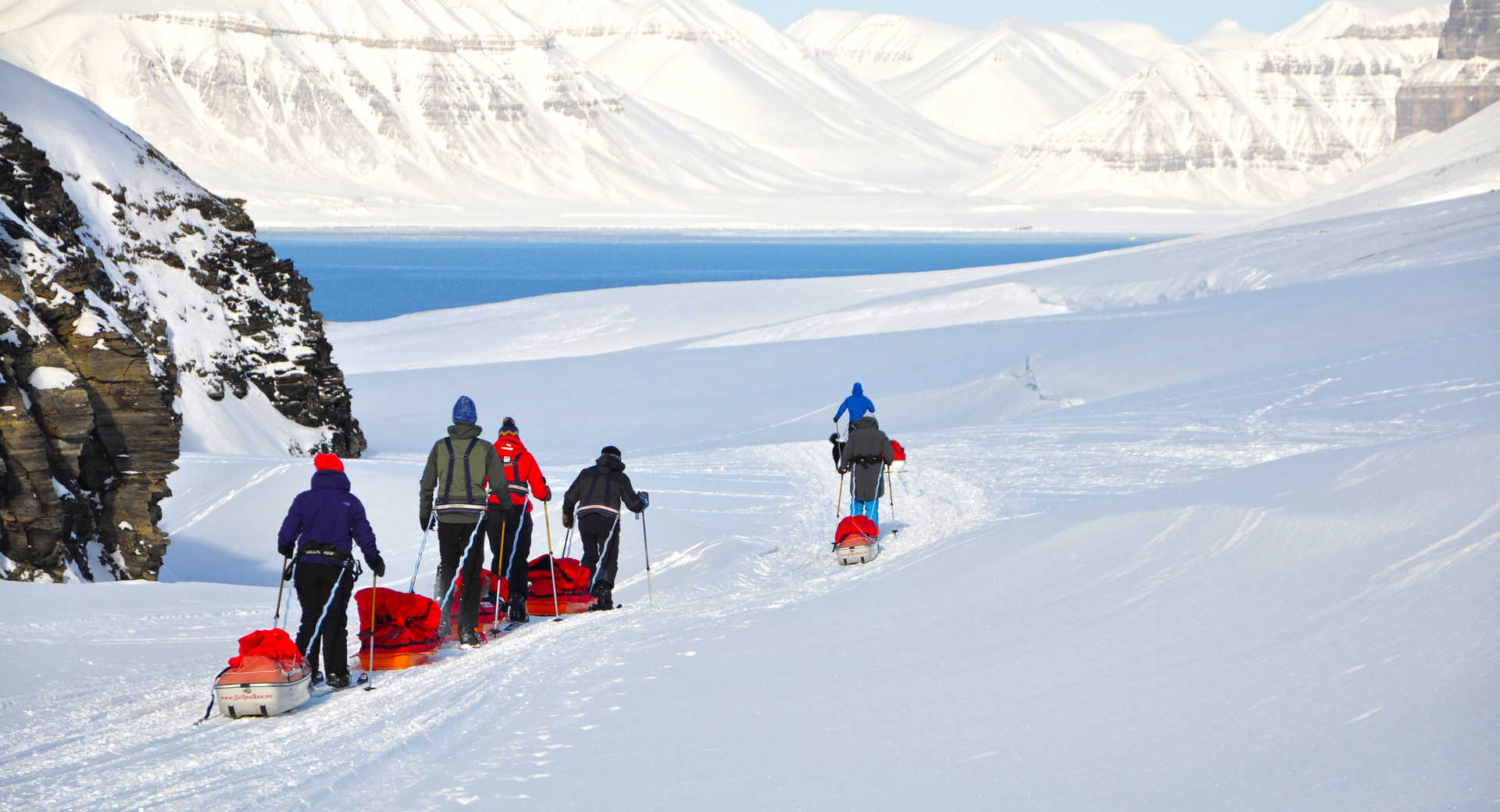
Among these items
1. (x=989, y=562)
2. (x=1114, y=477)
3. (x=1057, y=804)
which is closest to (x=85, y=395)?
(x=989, y=562)

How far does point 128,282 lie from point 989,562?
13.5m

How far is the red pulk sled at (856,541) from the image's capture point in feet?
35.4

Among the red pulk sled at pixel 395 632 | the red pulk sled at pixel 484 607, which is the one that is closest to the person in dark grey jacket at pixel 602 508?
the red pulk sled at pixel 484 607

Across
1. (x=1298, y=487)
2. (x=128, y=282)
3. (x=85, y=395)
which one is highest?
(x=128, y=282)

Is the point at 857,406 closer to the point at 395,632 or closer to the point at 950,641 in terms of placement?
the point at 950,641

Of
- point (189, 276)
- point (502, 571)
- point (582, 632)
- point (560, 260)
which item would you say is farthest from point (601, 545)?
point (560, 260)

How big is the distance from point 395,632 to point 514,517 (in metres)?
1.16

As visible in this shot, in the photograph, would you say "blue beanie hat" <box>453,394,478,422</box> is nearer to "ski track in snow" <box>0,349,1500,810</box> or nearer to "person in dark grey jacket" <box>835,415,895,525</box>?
"ski track in snow" <box>0,349,1500,810</box>

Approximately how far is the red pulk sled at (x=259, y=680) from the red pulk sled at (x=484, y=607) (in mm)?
1785

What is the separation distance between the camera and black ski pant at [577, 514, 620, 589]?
31.1 feet

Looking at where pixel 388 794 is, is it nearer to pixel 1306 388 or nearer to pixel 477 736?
pixel 477 736

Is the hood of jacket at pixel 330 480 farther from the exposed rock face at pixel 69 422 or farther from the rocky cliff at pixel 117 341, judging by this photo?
the rocky cliff at pixel 117 341

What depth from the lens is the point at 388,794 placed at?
531cm

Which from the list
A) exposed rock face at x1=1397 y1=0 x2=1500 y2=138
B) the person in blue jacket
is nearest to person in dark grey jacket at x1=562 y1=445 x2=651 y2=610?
the person in blue jacket
